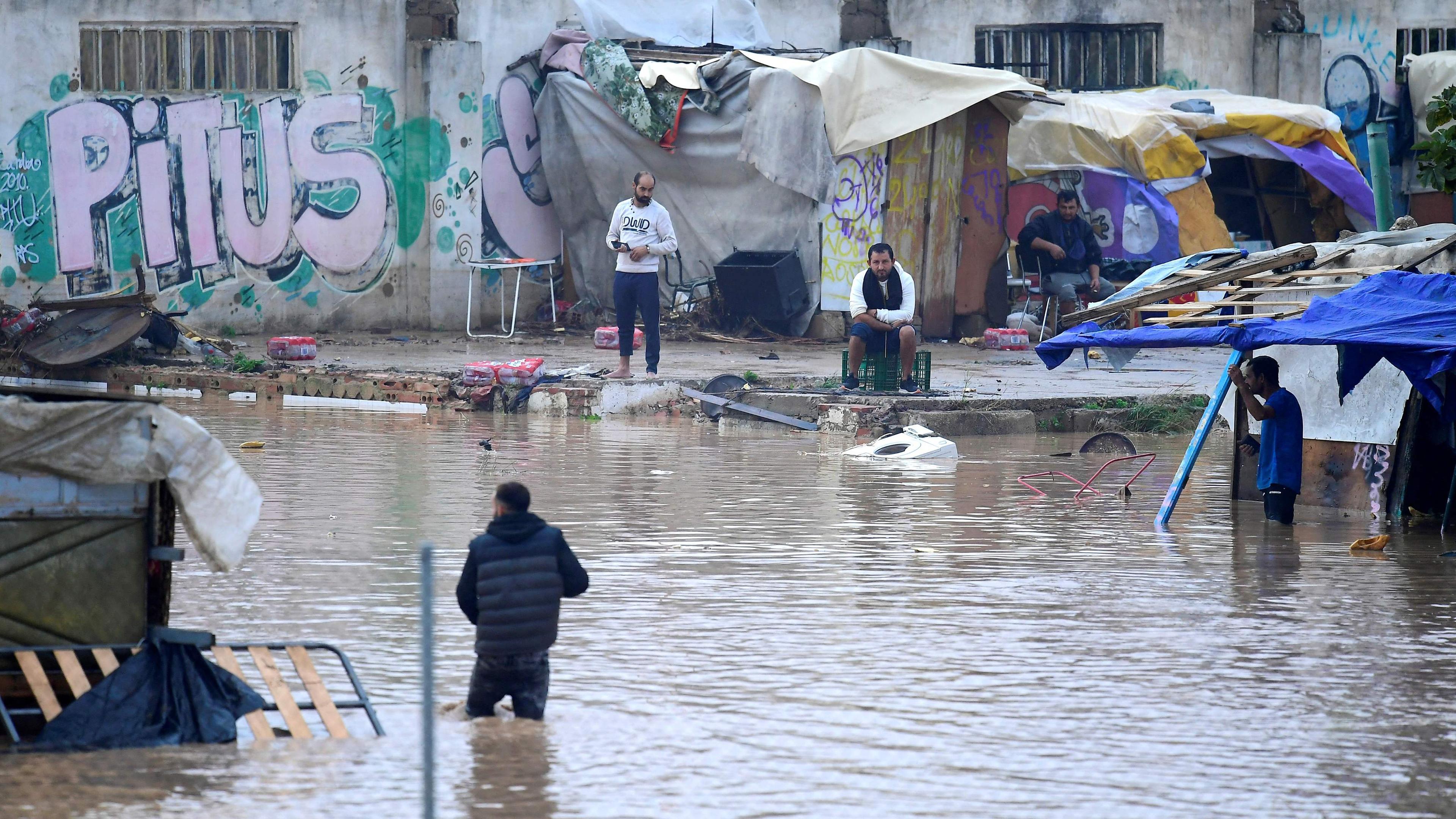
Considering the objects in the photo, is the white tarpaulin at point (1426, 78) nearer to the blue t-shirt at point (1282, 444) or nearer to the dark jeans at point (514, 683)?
the blue t-shirt at point (1282, 444)

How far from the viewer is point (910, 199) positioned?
848 inches

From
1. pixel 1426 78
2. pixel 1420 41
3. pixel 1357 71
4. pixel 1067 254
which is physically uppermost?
pixel 1420 41

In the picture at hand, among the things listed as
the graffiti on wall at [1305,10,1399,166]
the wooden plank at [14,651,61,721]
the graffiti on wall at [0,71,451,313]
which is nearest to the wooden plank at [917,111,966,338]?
the graffiti on wall at [0,71,451,313]

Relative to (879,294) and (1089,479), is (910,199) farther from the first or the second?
(1089,479)

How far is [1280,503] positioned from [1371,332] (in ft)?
5.15

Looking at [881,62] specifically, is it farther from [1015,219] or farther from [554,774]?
[554,774]

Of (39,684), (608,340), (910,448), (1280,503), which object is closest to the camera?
(39,684)

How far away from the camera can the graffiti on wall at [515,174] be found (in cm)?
2316

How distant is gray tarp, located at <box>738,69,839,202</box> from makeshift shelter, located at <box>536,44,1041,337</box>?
0.6 inches

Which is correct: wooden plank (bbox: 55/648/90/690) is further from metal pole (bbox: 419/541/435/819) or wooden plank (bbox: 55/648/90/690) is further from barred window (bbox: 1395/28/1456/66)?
barred window (bbox: 1395/28/1456/66)

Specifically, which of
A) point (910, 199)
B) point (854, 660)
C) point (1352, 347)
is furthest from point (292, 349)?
point (854, 660)

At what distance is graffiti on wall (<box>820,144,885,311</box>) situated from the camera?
21.2 metres

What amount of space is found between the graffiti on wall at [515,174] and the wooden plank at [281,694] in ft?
57.3

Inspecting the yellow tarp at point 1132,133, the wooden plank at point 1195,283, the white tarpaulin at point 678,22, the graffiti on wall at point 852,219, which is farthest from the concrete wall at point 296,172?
the wooden plank at point 1195,283
